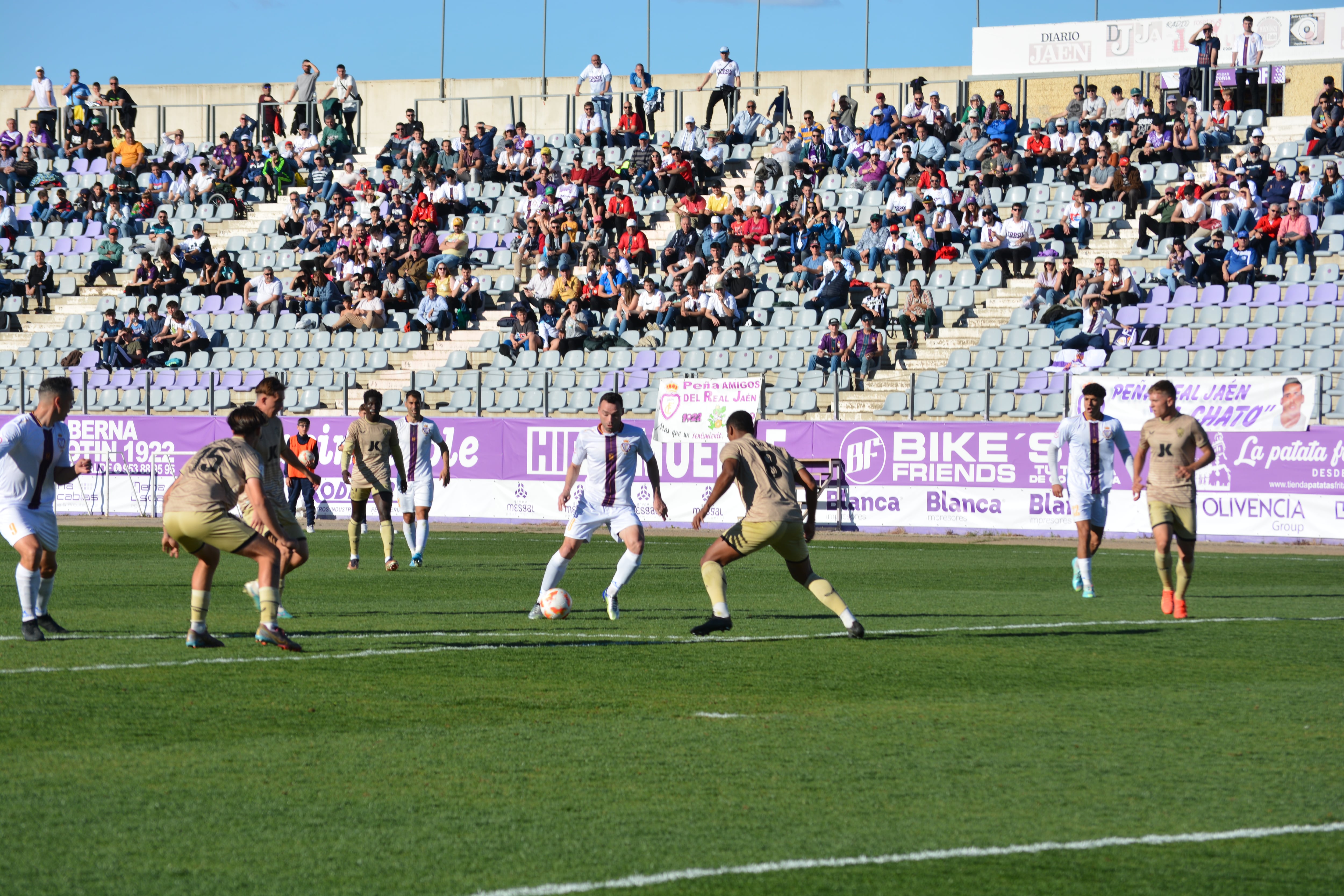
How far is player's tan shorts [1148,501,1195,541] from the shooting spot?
14.6m

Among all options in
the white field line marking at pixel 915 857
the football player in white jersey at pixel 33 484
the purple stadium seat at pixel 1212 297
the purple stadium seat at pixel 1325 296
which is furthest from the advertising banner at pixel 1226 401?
the white field line marking at pixel 915 857

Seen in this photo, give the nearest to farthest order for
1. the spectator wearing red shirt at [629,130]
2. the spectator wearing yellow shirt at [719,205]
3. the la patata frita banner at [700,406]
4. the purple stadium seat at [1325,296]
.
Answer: the purple stadium seat at [1325,296] < the la patata frita banner at [700,406] < the spectator wearing yellow shirt at [719,205] < the spectator wearing red shirt at [629,130]

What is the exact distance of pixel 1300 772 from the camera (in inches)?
288

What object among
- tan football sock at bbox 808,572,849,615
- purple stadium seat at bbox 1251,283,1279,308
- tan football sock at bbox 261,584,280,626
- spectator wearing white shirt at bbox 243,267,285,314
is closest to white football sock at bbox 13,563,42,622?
tan football sock at bbox 261,584,280,626

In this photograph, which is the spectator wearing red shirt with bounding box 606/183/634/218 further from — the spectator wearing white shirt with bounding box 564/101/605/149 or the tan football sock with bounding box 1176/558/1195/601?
the tan football sock with bounding box 1176/558/1195/601

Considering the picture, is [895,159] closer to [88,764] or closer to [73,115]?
[73,115]

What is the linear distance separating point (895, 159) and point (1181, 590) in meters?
23.3

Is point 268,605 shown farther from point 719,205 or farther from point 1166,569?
point 719,205

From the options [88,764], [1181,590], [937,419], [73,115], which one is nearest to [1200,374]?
[937,419]

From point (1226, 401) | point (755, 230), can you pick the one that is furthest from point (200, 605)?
point (755, 230)

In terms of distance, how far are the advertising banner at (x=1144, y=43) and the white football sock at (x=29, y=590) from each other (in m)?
32.6

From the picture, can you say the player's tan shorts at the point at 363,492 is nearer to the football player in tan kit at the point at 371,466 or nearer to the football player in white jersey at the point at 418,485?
the football player in tan kit at the point at 371,466

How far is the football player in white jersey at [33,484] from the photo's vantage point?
1134cm

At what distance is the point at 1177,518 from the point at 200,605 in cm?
849
